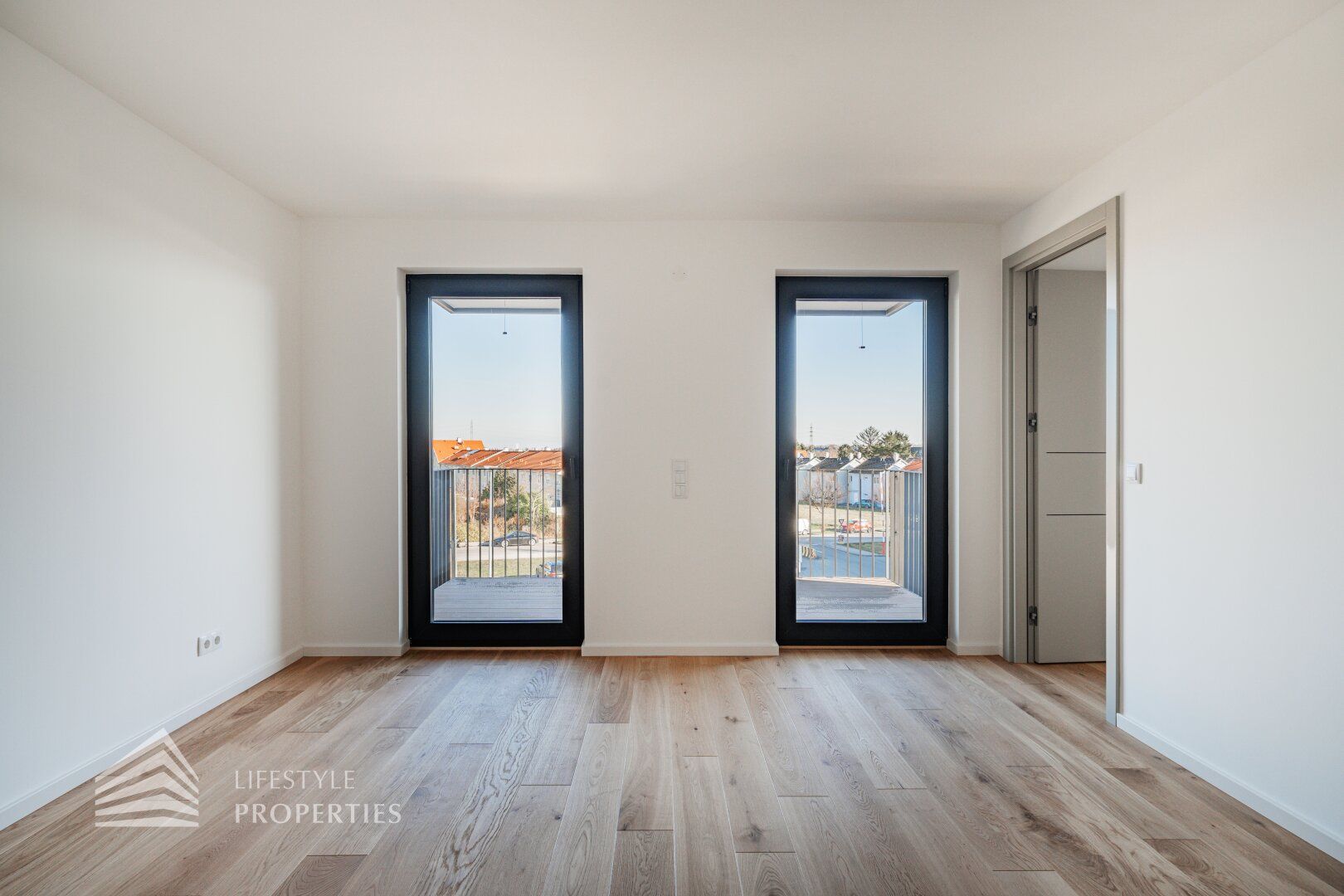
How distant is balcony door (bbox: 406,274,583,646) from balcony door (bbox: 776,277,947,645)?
1.35 metres

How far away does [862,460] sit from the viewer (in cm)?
Answer: 399

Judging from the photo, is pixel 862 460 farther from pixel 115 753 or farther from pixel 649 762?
pixel 115 753

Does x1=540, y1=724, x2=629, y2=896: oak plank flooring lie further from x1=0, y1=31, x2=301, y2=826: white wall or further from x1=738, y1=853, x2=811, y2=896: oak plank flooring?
x1=0, y1=31, x2=301, y2=826: white wall

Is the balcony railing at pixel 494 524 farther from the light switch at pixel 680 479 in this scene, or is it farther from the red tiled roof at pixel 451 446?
the light switch at pixel 680 479

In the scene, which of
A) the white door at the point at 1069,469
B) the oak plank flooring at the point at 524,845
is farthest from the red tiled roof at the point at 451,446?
the white door at the point at 1069,469

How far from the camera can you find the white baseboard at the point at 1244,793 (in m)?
1.90

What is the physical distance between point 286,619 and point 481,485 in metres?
1.32

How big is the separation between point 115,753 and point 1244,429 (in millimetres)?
4422

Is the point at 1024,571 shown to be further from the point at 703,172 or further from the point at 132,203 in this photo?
the point at 132,203

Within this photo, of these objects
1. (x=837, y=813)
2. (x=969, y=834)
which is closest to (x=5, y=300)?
(x=837, y=813)

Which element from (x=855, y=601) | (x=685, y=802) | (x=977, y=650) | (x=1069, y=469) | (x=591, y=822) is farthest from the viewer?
(x=855, y=601)

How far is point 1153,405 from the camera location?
262 centimetres

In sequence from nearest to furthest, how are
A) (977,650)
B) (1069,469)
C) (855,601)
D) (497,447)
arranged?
(1069,469) < (977,650) < (497,447) < (855,601)

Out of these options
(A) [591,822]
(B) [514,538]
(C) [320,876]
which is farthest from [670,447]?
(C) [320,876]
